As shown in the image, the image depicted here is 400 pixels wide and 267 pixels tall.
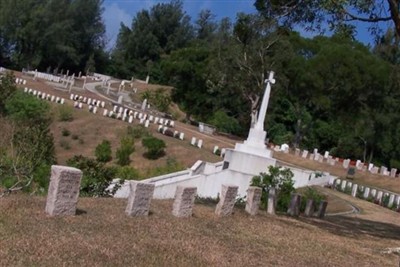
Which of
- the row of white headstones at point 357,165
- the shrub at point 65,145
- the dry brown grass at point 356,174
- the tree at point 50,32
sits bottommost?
the shrub at point 65,145

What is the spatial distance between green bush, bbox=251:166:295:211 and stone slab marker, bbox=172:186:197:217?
296 inches

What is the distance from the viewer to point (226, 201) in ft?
43.7

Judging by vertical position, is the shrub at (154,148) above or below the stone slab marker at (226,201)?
above

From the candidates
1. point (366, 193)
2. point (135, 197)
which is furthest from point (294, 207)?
point (366, 193)

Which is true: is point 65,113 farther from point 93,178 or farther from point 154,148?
point 93,178

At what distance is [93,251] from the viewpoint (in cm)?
755

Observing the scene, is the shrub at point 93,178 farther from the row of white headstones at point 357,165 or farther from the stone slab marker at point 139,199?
the row of white headstones at point 357,165

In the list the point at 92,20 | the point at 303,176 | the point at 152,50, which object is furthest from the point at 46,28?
the point at 303,176

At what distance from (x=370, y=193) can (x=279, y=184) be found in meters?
14.8

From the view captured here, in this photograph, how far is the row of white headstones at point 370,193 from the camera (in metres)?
31.0

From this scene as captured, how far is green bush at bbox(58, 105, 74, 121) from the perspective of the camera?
49.8m

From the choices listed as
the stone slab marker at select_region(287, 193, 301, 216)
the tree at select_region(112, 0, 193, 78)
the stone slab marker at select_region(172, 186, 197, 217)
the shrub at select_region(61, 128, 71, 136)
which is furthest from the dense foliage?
the tree at select_region(112, 0, 193, 78)

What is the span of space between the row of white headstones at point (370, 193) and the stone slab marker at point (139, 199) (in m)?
21.2

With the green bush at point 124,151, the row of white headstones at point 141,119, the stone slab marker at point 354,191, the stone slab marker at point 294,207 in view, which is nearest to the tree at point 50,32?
the row of white headstones at point 141,119
